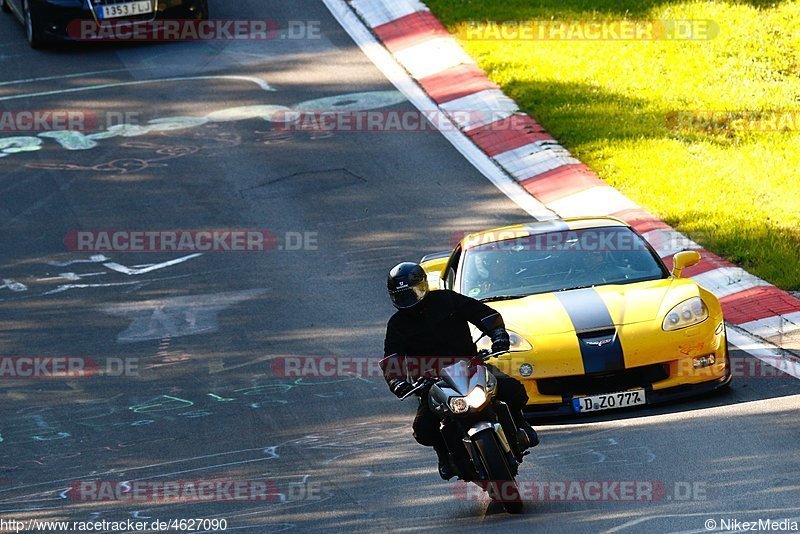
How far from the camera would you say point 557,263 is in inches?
431

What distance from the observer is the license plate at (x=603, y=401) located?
9602mm

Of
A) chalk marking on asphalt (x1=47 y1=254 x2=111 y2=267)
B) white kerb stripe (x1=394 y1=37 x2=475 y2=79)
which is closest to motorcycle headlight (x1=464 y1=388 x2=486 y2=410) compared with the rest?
chalk marking on asphalt (x1=47 y1=254 x2=111 y2=267)

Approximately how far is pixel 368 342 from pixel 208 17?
1188 centimetres

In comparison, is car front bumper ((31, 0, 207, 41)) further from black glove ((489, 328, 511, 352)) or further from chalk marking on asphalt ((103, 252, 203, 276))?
black glove ((489, 328, 511, 352))

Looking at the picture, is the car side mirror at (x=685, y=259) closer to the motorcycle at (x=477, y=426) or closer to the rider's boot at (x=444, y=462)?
the motorcycle at (x=477, y=426)

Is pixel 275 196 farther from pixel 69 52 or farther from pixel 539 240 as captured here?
pixel 69 52

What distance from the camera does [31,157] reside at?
18.0m

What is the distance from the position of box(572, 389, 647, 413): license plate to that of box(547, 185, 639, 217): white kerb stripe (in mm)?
5506

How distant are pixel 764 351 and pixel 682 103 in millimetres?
7251

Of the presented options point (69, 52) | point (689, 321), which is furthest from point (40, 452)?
point (69, 52)

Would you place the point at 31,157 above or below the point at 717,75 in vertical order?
below

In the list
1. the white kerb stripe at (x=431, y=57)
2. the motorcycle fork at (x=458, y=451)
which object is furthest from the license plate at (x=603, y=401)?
the white kerb stripe at (x=431, y=57)

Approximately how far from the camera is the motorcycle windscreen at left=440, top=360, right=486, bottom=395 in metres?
7.70

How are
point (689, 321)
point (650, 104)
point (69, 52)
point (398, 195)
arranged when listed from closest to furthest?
point (689, 321) < point (398, 195) < point (650, 104) < point (69, 52)
